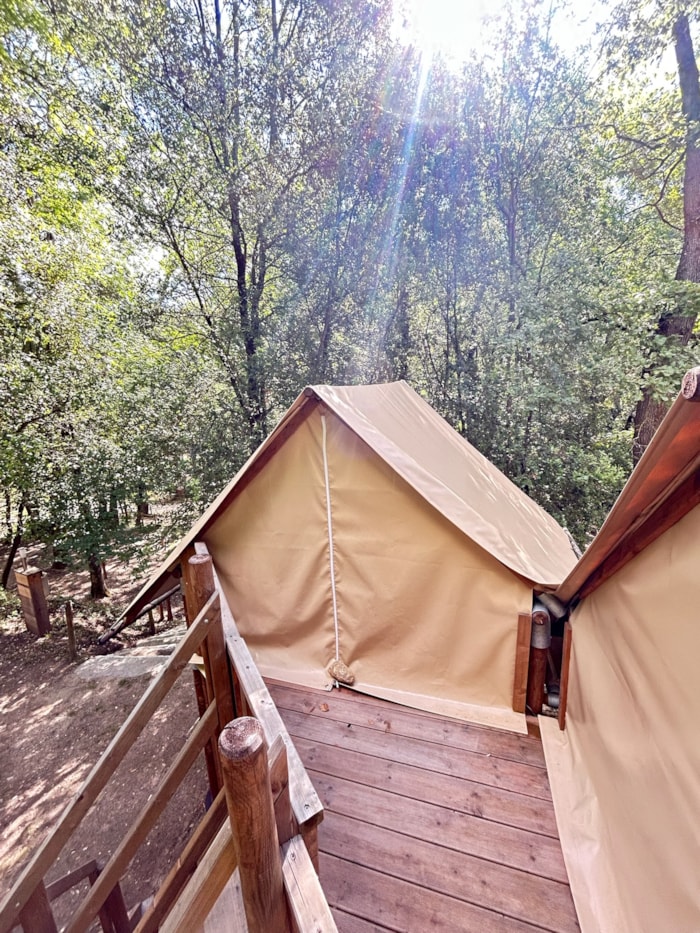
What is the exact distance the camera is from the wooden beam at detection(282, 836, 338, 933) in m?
0.81

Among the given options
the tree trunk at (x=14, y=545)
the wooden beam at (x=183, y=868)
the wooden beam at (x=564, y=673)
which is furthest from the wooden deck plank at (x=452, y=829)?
the tree trunk at (x=14, y=545)

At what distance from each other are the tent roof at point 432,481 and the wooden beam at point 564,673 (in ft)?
0.90

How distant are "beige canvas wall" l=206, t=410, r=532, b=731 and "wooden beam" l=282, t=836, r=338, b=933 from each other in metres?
1.52

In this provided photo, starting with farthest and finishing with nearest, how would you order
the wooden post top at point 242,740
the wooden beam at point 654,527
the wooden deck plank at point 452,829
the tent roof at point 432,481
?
1. the tent roof at point 432,481
2. the wooden deck plank at point 452,829
3. the wooden beam at point 654,527
4. the wooden post top at point 242,740

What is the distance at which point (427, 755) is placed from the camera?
204cm

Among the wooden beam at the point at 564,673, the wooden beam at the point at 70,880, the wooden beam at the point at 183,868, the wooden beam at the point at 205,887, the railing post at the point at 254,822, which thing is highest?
the railing post at the point at 254,822

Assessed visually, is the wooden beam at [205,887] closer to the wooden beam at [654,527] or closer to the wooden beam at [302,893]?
the wooden beam at [302,893]

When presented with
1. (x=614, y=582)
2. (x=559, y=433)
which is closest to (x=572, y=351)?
(x=559, y=433)

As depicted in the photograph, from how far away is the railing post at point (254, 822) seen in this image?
0.79 meters

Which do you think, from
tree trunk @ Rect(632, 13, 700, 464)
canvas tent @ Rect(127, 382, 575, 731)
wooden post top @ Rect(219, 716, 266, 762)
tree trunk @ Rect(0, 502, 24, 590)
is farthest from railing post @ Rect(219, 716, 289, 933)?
→ tree trunk @ Rect(0, 502, 24, 590)

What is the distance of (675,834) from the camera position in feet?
3.50

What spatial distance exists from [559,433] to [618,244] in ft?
10.9

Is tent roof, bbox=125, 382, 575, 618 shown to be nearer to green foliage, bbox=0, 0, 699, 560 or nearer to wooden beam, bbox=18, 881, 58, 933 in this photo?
wooden beam, bbox=18, 881, 58, 933

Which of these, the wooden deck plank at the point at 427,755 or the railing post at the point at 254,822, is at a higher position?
the railing post at the point at 254,822
